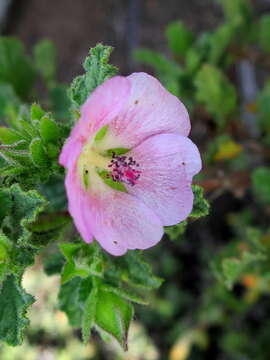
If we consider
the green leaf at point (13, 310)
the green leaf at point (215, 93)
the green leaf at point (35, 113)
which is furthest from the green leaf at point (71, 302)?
the green leaf at point (215, 93)

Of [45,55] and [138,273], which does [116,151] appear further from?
[45,55]

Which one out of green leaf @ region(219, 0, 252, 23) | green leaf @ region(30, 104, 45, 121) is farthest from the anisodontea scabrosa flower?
green leaf @ region(219, 0, 252, 23)

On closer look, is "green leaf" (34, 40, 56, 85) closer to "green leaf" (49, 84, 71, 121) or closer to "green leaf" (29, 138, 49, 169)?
"green leaf" (49, 84, 71, 121)

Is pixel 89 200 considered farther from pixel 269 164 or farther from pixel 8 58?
pixel 269 164

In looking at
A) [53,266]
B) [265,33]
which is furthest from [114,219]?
[265,33]

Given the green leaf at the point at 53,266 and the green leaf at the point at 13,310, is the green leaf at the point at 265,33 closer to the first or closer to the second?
the green leaf at the point at 53,266

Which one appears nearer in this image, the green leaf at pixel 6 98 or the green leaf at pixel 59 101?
the green leaf at pixel 6 98
